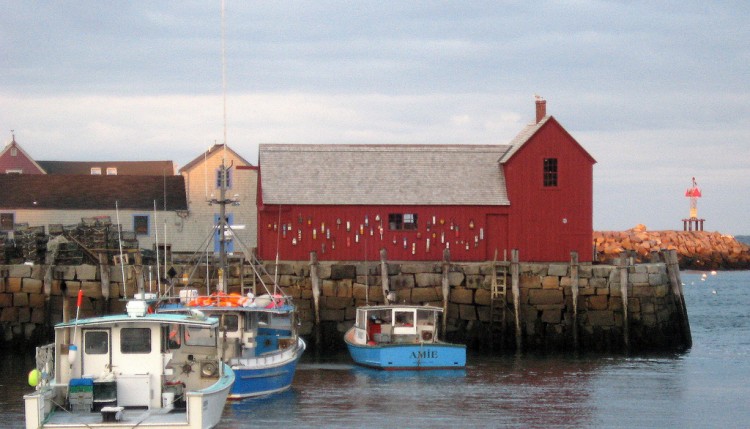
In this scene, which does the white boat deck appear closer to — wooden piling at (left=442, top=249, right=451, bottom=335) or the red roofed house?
wooden piling at (left=442, top=249, right=451, bottom=335)

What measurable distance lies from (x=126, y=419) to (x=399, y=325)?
59.4ft

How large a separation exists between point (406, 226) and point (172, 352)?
2365 cm

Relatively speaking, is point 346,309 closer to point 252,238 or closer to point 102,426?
point 252,238

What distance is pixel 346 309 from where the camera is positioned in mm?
45188

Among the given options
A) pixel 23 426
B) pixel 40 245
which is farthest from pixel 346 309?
pixel 23 426

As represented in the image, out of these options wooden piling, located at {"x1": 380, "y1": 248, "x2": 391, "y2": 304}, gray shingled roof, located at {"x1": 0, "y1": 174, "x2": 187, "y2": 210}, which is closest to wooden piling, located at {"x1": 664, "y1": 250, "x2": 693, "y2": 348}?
wooden piling, located at {"x1": 380, "y1": 248, "x2": 391, "y2": 304}

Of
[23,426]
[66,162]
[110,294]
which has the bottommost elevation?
[23,426]

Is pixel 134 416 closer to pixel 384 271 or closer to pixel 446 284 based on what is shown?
pixel 384 271

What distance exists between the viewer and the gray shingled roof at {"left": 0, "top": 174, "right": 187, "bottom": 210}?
59.1 m

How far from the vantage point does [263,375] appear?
1332 inches

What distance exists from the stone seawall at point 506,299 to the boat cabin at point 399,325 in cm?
313

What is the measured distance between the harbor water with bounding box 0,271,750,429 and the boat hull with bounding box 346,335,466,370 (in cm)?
35

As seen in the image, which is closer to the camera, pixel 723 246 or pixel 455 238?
pixel 455 238

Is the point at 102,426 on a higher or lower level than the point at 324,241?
lower
